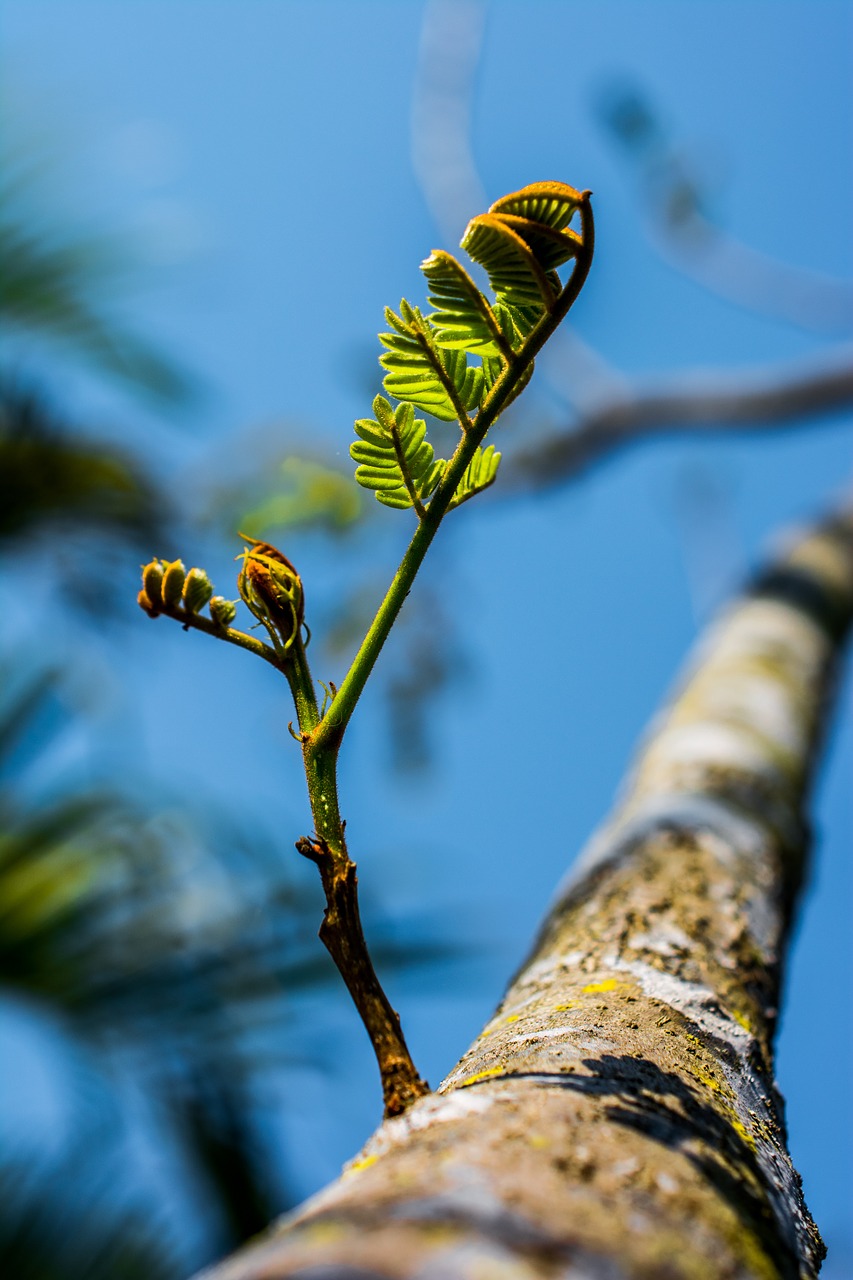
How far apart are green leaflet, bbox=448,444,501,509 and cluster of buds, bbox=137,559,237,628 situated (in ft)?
0.48

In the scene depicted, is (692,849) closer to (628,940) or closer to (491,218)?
(628,940)

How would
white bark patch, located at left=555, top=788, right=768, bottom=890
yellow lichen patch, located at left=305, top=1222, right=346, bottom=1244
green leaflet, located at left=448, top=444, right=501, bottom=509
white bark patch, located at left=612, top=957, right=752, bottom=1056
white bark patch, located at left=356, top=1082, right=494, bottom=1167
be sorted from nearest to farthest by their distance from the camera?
yellow lichen patch, located at left=305, top=1222, right=346, bottom=1244, white bark patch, located at left=356, top=1082, right=494, bottom=1167, green leaflet, located at left=448, top=444, right=501, bottom=509, white bark patch, located at left=612, top=957, right=752, bottom=1056, white bark patch, located at left=555, top=788, right=768, bottom=890

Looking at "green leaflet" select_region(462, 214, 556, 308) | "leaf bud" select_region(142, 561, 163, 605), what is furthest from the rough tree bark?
"green leaflet" select_region(462, 214, 556, 308)

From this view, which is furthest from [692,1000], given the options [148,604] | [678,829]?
[148,604]

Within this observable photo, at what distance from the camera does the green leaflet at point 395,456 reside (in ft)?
1.84

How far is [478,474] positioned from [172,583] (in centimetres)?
19

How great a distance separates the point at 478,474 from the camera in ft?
1.90

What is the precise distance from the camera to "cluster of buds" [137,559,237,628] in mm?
543

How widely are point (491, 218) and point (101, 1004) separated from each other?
4.58 ft

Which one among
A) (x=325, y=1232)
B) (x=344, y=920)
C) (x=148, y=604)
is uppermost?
(x=148, y=604)

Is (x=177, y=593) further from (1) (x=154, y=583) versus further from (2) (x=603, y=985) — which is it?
(2) (x=603, y=985)

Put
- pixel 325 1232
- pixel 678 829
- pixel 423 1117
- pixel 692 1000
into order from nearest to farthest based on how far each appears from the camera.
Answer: pixel 325 1232 → pixel 423 1117 → pixel 692 1000 → pixel 678 829

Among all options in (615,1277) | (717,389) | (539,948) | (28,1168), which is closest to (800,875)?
(539,948)

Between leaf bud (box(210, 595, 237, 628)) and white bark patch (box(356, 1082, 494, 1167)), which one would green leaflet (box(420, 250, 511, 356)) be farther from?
white bark patch (box(356, 1082, 494, 1167))
